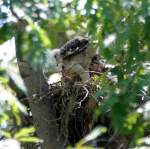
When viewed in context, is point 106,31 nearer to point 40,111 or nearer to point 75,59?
point 40,111

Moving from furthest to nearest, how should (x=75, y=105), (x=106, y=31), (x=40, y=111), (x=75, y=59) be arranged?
(x=75, y=59)
(x=75, y=105)
(x=40, y=111)
(x=106, y=31)

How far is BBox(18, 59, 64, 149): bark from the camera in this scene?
3.20 metres

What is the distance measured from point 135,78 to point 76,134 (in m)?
1.61

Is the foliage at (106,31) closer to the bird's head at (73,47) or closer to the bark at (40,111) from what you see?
the bark at (40,111)

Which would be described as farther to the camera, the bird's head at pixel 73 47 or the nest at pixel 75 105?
the bird's head at pixel 73 47

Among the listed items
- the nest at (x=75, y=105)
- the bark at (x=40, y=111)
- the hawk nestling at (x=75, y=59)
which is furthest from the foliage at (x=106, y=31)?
the hawk nestling at (x=75, y=59)

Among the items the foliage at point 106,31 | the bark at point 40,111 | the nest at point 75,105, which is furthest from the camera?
the nest at point 75,105

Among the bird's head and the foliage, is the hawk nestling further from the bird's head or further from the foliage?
the foliage

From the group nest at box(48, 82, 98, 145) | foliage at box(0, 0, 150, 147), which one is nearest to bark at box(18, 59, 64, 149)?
nest at box(48, 82, 98, 145)

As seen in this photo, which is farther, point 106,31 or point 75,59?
point 75,59

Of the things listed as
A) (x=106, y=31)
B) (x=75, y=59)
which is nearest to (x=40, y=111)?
(x=75, y=59)

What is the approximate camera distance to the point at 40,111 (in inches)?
128

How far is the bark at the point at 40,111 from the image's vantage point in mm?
3201

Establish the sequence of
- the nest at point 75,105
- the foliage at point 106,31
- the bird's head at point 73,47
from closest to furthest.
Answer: the foliage at point 106,31
the nest at point 75,105
the bird's head at point 73,47
